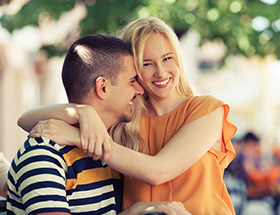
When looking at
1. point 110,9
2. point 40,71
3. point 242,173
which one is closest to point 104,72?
point 110,9

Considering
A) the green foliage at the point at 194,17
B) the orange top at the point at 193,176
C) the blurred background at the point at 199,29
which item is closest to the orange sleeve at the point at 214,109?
the orange top at the point at 193,176

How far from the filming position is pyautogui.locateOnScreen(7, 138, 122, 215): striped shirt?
1.79 m

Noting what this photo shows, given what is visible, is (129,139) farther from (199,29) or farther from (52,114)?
(199,29)

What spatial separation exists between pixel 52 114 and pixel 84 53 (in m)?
0.35

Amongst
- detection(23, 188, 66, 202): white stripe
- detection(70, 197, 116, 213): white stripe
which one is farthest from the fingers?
detection(70, 197, 116, 213): white stripe

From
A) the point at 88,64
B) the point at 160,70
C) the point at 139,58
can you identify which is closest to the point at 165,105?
the point at 160,70

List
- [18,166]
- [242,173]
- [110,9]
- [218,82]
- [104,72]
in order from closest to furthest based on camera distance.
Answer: [18,166] → [104,72] → [110,9] → [242,173] → [218,82]

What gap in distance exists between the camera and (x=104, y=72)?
2.25 meters

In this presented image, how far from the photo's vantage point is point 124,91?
2.32 meters

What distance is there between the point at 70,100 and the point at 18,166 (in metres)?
0.53

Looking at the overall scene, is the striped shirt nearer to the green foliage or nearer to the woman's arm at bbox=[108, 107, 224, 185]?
the woman's arm at bbox=[108, 107, 224, 185]

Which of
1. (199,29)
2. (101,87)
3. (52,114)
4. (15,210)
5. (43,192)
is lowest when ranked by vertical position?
(15,210)

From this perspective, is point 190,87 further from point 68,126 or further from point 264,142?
point 264,142

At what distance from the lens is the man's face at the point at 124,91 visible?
7.49 ft
